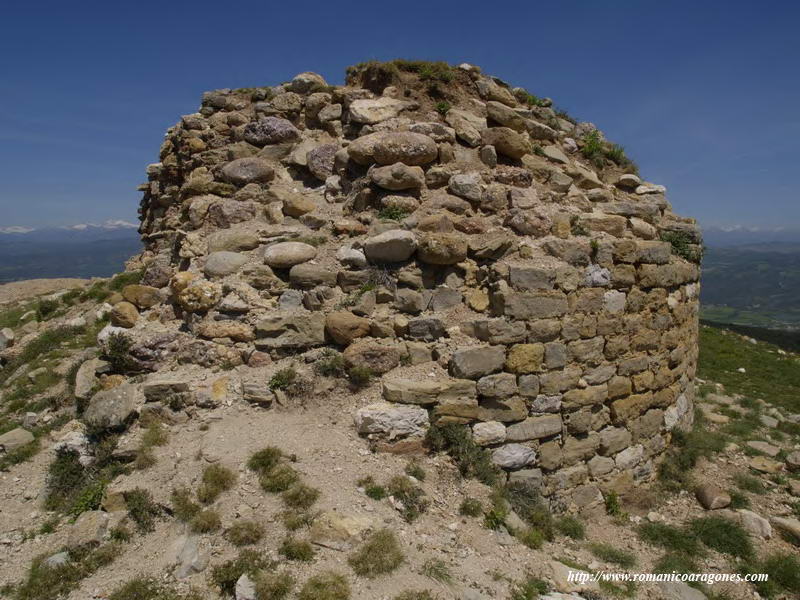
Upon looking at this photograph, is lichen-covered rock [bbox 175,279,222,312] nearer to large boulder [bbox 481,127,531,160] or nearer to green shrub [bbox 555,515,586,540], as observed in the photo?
large boulder [bbox 481,127,531,160]

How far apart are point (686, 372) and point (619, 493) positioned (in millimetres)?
3226

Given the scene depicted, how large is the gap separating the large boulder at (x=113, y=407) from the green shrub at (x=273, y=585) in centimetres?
338

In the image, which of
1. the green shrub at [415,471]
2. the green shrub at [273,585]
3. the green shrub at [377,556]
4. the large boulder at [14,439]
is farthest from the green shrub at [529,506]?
the large boulder at [14,439]

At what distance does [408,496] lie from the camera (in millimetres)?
5746

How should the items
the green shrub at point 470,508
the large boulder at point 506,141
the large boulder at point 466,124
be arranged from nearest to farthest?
the green shrub at point 470,508 < the large boulder at point 506,141 < the large boulder at point 466,124

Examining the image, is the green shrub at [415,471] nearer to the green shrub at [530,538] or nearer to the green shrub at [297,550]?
the green shrub at [530,538]

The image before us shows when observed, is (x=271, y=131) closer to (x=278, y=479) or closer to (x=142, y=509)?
(x=278, y=479)

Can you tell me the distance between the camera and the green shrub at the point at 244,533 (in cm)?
489

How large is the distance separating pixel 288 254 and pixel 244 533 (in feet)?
14.4

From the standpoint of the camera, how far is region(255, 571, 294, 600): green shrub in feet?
14.0

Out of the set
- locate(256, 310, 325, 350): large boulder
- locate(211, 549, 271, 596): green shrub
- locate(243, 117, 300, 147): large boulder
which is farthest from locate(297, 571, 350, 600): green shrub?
locate(243, 117, 300, 147): large boulder

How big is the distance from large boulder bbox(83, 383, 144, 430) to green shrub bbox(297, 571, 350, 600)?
147 inches

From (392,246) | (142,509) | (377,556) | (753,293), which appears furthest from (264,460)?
(753,293)

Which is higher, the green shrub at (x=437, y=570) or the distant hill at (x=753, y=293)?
the green shrub at (x=437, y=570)
